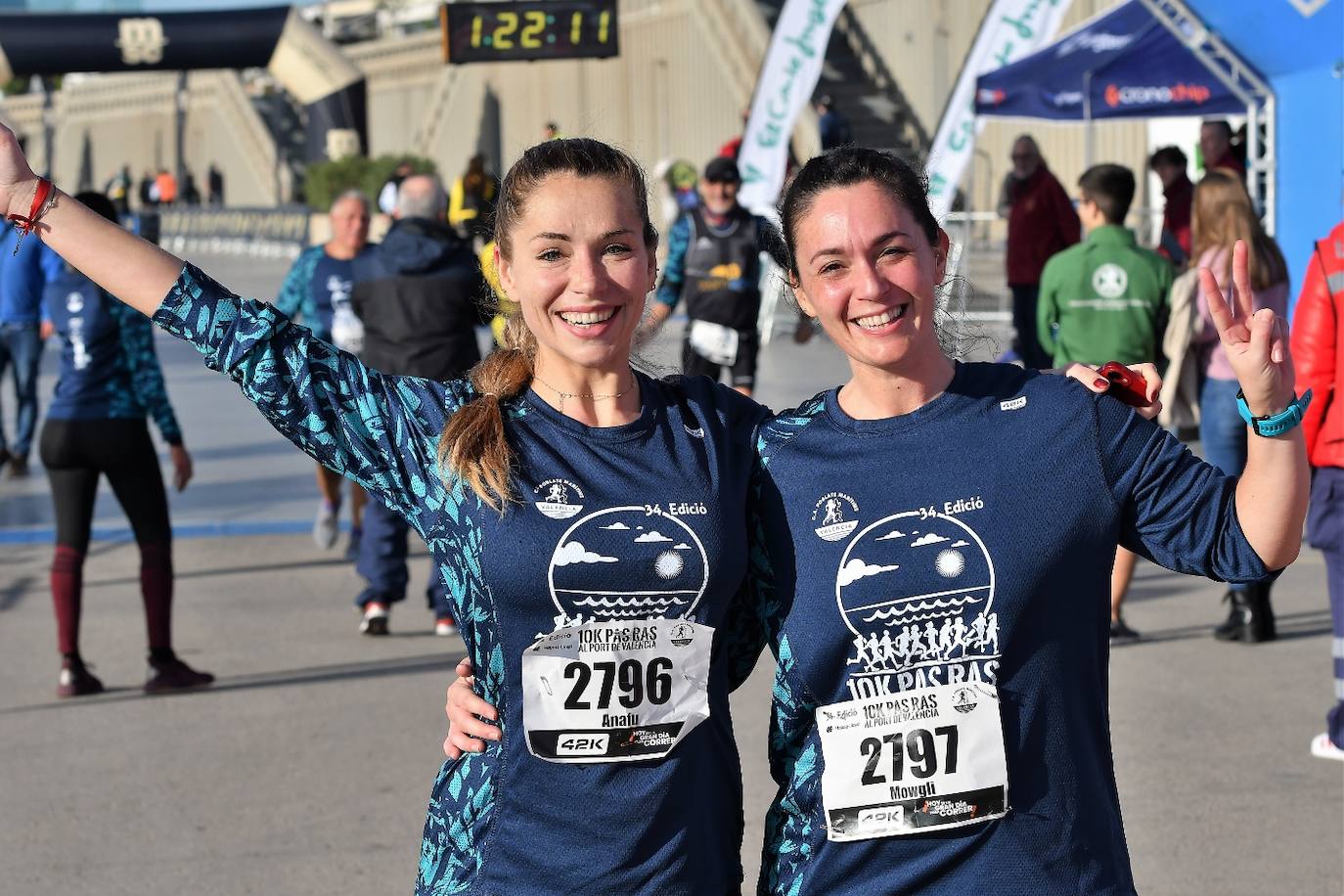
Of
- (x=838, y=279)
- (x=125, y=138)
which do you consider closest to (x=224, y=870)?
(x=838, y=279)

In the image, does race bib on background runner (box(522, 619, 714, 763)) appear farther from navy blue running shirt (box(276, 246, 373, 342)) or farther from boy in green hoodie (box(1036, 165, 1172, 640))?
navy blue running shirt (box(276, 246, 373, 342))

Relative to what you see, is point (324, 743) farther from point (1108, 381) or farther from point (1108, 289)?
point (1108, 381)

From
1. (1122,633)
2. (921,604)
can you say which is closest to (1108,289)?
(1122,633)

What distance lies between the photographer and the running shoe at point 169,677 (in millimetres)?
7371

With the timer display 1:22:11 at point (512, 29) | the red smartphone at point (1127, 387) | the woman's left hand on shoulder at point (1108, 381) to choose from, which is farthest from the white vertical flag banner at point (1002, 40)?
the red smartphone at point (1127, 387)

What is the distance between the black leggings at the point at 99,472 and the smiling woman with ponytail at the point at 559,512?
4.52 m

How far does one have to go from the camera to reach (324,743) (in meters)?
6.63

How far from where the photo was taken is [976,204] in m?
A: 26.2

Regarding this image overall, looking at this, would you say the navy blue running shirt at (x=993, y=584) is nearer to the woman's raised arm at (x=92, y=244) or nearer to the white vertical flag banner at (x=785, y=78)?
the woman's raised arm at (x=92, y=244)

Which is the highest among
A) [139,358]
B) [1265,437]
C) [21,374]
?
[1265,437]

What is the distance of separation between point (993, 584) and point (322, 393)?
1009mm

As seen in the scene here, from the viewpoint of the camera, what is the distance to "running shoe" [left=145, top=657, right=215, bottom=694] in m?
7.37

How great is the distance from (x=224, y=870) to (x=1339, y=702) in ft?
11.4

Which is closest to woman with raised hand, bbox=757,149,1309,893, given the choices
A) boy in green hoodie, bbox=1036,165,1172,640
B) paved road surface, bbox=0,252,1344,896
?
paved road surface, bbox=0,252,1344,896
